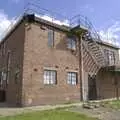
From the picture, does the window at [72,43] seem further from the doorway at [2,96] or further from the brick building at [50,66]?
the doorway at [2,96]

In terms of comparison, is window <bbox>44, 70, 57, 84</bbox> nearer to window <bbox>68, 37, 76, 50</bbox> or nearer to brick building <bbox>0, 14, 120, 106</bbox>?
brick building <bbox>0, 14, 120, 106</bbox>

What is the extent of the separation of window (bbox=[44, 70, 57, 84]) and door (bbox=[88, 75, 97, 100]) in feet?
14.8

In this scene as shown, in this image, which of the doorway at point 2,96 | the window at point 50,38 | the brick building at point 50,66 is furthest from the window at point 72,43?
the doorway at point 2,96

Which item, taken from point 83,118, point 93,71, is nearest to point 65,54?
point 93,71

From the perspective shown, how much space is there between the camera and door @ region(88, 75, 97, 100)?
2053 cm

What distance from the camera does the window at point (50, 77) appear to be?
56.3 feet

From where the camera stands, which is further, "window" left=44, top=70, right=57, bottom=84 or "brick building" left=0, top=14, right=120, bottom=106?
"window" left=44, top=70, right=57, bottom=84

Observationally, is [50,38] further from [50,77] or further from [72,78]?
[72,78]

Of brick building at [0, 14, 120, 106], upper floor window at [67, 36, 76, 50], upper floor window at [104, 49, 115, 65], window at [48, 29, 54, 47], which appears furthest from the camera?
upper floor window at [104, 49, 115, 65]

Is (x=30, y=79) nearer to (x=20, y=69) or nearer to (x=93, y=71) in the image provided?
(x=20, y=69)

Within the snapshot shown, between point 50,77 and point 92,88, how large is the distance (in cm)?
563

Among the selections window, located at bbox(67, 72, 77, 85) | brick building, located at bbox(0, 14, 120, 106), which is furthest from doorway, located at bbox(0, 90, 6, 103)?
window, located at bbox(67, 72, 77, 85)

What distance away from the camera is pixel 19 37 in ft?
59.5

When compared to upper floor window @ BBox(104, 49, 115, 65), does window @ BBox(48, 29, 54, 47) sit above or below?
above
